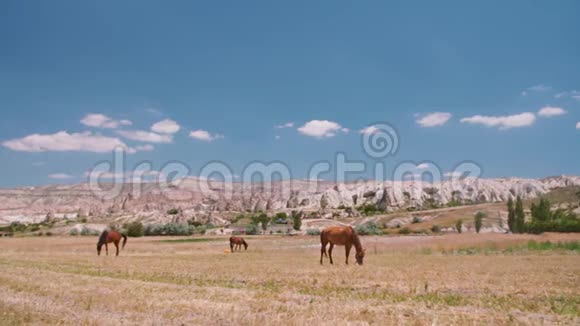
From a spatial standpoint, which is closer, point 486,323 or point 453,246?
Answer: point 486,323

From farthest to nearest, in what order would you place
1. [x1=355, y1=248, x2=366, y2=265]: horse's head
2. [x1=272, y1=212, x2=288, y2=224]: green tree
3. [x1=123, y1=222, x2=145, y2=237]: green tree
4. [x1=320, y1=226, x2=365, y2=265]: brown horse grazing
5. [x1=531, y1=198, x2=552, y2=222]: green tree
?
[x1=272, y1=212, x2=288, y2=224]: green tree < [x1=123, y1=222, x2=145, y2=237]: green tree < [x1=531, y1=198, x2=552, y2=222]: green tree < [x1=320, y1=226, x2=365, y2=265]: brown horse grazing < [x1=355, y1=248, x2=366, y2=265]: horse's head


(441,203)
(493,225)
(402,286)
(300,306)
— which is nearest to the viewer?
(300,306)

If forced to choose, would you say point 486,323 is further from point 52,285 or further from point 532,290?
point 52,285

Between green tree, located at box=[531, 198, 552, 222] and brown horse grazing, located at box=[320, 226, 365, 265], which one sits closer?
brown horse grazing, located at box=[320, 226, 365, 265]

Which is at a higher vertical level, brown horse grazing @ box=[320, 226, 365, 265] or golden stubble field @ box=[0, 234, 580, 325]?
brown horse grazing @ box=[320, 226, 365, 265]

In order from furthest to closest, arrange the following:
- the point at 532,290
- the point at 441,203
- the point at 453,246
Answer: the point at 441,203, the point at 453,246, the point at 532,290

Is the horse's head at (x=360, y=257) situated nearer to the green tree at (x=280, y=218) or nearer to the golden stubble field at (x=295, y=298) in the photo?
the golden stubble field at (x=295, y=298)

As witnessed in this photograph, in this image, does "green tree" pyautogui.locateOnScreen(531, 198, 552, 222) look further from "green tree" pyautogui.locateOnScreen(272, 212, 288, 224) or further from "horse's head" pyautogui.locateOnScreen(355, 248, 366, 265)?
Result: "green tree" pyautogui.locateOnScreen(272, 212, 288, 224)

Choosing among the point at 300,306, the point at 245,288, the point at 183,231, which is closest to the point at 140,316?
the point at 300,306

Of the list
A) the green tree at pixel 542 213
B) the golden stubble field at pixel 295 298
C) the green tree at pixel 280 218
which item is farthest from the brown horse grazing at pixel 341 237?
the green tree at pixel 280 218

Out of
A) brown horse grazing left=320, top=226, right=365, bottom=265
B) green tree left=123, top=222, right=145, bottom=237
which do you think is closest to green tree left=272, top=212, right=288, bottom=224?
green tree left=123, top=222, right=145, bottom=237

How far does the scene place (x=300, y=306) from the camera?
35.5 ft

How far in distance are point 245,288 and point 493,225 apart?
96457mm

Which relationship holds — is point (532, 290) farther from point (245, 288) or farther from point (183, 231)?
point (183, 231)
